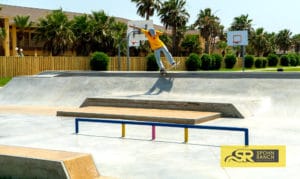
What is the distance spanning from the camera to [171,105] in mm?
13984

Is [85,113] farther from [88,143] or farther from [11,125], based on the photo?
[88,143]

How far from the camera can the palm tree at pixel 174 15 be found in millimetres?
63094

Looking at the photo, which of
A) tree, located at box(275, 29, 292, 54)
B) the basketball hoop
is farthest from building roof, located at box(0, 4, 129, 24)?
tree, located at box(275, 29, 292, 54)

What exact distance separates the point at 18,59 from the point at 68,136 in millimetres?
26322

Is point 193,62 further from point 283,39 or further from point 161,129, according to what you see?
point 283,39

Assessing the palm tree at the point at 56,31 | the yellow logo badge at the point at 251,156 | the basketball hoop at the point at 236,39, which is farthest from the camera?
the palm tree at the point at 56,31

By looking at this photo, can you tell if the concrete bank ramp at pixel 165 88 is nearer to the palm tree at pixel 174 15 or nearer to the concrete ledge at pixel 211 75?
the concrete ledge at pixel 211 75

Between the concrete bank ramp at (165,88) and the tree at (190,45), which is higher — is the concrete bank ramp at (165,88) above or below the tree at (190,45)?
below

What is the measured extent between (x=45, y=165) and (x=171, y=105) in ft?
28.2

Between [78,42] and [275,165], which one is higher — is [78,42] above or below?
above

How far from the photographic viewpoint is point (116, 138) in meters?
9.59

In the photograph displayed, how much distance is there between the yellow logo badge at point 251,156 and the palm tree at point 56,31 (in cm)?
4181

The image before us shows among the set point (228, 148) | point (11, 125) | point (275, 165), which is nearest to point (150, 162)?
point (228, 148)

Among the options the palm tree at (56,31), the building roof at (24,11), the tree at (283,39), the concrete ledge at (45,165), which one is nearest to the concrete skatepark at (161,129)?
the concrete ledge at (45,165)
